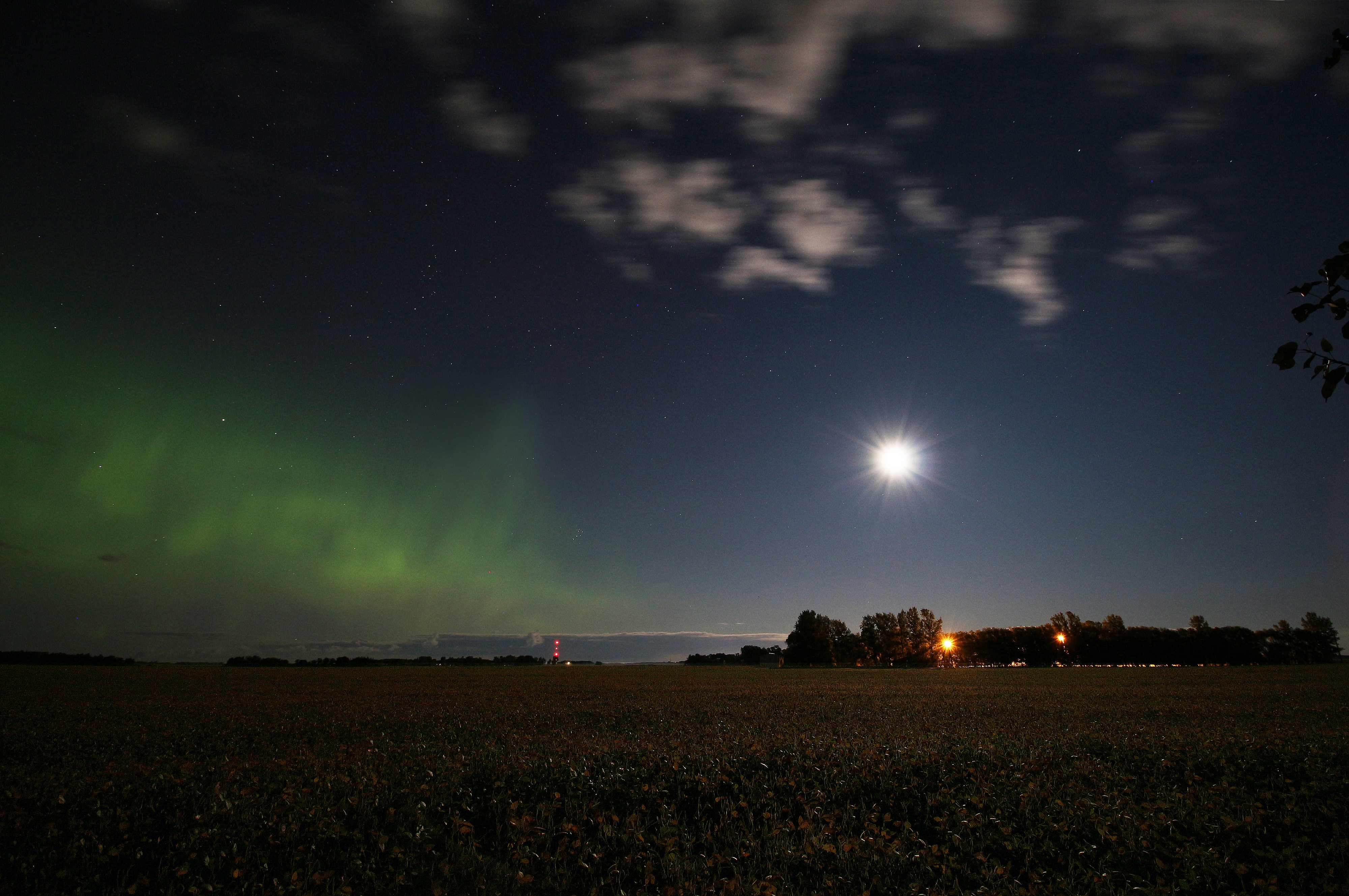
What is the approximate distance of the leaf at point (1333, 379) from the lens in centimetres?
372

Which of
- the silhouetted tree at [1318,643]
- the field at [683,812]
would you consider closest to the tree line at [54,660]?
the field at [683,812]

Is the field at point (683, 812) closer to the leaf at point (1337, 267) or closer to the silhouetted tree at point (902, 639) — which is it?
the leaf at point (1337, 267)

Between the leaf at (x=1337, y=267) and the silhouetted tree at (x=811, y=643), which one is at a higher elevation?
the leaf at (x=1337, y=267)

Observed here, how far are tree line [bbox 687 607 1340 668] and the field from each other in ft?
499

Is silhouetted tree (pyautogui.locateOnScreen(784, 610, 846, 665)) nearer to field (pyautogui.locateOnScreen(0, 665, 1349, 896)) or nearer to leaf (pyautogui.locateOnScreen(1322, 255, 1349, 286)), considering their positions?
field (pyautogui.locateOnScreen(0, 665, 1349, 896))

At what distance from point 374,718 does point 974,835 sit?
2651cm

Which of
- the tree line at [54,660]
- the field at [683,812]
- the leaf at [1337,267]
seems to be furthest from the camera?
the tree line at [54,660]

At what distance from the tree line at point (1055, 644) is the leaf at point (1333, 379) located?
164853 millimetres

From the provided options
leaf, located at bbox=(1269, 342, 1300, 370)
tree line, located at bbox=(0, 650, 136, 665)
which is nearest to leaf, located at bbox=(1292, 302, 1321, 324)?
leaf, located at bbox=(1269, 342, 1300, 370)

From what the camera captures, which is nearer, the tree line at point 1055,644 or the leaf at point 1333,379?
the leaf at point 1333,379

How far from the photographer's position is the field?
26.7 feet

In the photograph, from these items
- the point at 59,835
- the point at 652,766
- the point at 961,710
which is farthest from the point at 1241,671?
the point at 59,835

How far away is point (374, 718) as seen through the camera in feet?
92.9

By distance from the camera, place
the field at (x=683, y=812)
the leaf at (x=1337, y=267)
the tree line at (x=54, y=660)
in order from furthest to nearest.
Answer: the tree line at (x=54, y=660) → the field at (x=683, y=812) → the leaf at (x=1337, y=267)
